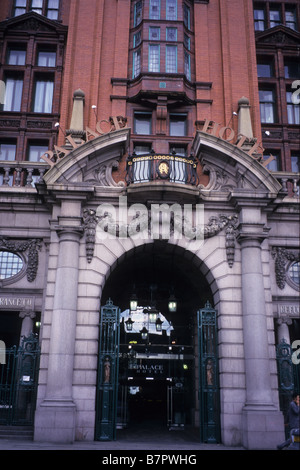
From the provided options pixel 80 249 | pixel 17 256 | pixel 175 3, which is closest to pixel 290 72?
pixel 175 3

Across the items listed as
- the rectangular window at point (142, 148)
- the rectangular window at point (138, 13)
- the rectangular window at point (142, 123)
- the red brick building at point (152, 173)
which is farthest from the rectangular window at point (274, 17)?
the rectangular window at point (142, 148)

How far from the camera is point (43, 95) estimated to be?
74.8 ft

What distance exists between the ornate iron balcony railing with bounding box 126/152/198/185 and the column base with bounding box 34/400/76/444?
8338mm

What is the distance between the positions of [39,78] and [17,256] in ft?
33.3

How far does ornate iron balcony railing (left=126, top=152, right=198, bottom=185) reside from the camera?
17.3 meters

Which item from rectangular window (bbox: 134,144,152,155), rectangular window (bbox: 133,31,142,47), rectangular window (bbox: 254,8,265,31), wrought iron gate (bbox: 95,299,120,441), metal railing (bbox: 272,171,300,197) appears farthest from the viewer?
rectangular window (bbox: 254,8,265,31)

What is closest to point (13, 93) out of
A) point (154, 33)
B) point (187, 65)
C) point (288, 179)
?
point (154, 33)

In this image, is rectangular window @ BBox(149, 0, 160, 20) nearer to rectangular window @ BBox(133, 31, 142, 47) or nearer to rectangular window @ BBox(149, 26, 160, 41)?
rectangular window @ BBox(149, 26, 160, 41)

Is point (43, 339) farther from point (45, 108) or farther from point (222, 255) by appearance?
Result: point (45, 108)

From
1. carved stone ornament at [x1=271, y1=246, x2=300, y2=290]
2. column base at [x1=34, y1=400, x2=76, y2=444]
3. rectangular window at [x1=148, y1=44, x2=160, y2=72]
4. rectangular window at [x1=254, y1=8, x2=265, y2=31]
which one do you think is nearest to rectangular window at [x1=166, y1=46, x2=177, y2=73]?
rectangular window at [x1=148, y1=44, x2=160, y2=72]

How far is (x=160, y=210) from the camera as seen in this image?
682 inches

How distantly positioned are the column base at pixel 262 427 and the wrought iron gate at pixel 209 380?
1231 mm

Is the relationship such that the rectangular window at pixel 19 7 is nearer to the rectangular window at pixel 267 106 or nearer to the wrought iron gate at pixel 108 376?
the rectangular window at pixel 267 106

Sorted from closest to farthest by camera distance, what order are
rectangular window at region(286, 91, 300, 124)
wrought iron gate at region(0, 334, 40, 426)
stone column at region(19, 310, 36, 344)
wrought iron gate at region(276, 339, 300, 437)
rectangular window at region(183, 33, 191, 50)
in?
wrought iron gate at region(0, 334, 40, 426) < wrought iron gate at region(276, 339, 300, 437) < stone column at region(19, 310, 36, 344) < rectangular window at region(183, 33, 191, 50) < rectangular window at region(286, 91, 300, 124)
